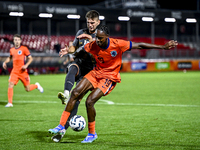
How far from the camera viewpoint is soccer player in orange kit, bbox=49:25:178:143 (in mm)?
5199

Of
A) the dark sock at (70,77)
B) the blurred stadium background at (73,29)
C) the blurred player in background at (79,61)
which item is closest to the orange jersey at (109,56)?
the blurred player in background at (79,61)

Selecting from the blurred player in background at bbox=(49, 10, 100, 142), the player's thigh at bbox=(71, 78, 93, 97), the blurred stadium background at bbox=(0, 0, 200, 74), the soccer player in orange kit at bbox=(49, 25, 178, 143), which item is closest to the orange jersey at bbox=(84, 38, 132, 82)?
the soccer player in orange kit at bbox=(49, 25, 178, 143)

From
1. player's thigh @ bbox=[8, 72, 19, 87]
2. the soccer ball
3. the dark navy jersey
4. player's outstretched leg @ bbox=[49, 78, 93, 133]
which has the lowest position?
player's thigh @ bbox=[8, 72, 19, 87]

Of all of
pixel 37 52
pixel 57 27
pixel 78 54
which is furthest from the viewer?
pixel 57 27

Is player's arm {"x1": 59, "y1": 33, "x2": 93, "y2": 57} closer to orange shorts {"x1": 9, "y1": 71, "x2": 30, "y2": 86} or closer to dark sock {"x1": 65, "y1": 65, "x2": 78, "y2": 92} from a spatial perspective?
dark sock {"x1": 65, "y1": 65, "x2": 78, "y2": 92}

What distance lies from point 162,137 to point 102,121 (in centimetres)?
205

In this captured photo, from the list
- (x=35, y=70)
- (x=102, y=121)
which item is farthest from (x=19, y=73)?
(x=35, y=70)

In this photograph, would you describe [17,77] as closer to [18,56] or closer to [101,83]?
[18,56]

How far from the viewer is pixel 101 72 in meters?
5.47

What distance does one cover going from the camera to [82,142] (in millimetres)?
5258

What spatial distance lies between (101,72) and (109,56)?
315 mm

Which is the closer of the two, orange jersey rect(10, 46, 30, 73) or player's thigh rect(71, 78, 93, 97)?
player's thigh rect(71, 78, 93, 97)

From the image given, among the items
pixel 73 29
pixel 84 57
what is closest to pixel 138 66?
pixel 73 29

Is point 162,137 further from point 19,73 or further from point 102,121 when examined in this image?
point 19,73
